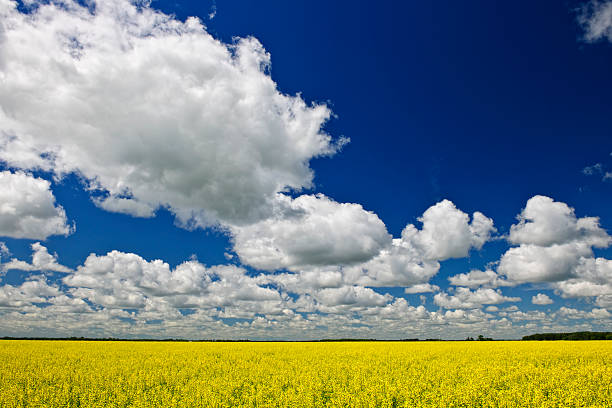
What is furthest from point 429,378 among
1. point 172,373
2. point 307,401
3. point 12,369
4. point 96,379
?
point 12,369

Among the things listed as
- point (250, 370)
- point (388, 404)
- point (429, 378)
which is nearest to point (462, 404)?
point (388, 404)

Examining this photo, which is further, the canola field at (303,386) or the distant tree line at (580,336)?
the distant tree line at (580,336)

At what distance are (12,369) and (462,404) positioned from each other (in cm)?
2208

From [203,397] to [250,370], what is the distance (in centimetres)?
641

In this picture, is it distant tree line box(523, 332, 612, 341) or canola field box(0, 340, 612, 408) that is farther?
distant tree line box(523, 332, 612, 341)

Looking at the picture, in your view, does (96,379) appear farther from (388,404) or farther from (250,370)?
(388,404)

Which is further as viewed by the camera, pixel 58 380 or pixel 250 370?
pixel 250 370

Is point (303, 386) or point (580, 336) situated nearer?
point (303, 386)

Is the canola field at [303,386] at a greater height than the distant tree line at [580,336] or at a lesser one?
greater

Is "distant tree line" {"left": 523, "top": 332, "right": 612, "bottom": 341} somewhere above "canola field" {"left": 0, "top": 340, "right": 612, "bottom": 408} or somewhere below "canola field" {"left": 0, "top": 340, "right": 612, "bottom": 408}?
below

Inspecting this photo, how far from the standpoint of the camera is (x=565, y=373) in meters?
16.1

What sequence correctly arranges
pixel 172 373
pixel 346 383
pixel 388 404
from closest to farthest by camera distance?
pixel 388 404, pixel 346 383, pixel 172 373

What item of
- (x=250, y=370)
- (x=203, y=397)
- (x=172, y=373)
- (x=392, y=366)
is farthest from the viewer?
(x=392, y=366)

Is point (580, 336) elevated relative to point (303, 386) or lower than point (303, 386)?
lower
